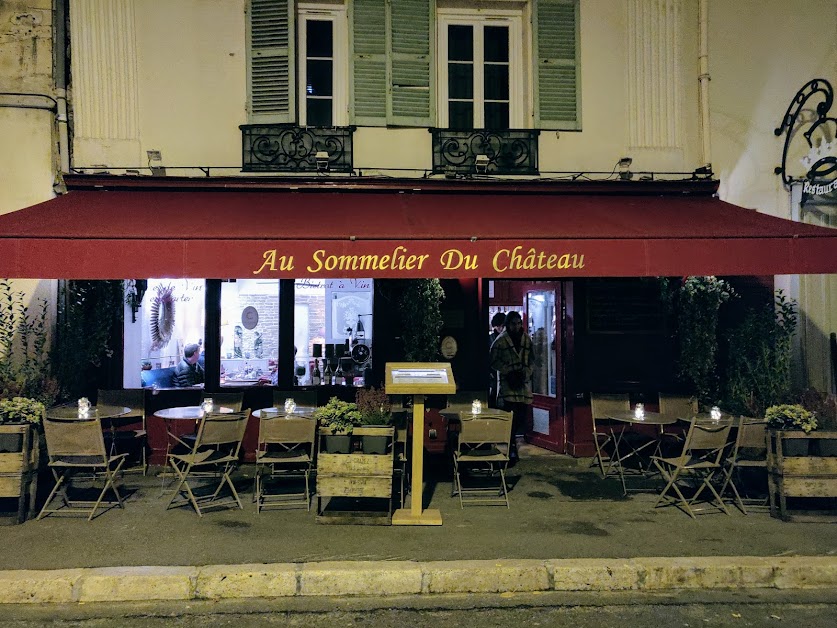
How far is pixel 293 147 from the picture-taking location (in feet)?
27.2

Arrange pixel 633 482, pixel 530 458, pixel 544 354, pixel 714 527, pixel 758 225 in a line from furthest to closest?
pixel 544 354, pixel 530 458, pixel 633 482, pixel 758 225, pixel 714 527

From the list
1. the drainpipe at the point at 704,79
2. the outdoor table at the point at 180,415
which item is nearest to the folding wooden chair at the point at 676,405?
the drainpipe at the point at 704,79

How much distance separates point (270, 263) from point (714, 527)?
191 inches

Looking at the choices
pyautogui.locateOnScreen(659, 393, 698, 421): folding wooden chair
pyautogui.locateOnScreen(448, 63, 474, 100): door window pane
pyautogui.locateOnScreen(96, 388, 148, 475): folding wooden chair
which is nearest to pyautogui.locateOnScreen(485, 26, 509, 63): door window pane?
pyautogui.locateOnScreen(448, 63, 474, 100): door window pane

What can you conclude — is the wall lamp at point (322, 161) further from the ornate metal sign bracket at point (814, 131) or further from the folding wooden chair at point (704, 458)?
the ornate metal sign bracket at point (814, 131)

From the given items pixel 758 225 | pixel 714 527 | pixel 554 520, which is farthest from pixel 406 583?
pixel 758 225

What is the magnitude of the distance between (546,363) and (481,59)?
4.44m

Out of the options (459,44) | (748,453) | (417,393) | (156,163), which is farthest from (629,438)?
(156,163)

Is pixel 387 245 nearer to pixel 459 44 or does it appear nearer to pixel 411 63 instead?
pixel 411 63

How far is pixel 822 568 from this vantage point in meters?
5.02

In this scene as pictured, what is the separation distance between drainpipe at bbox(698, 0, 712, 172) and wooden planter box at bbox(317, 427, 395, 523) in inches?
236

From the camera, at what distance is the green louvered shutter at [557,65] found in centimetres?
858

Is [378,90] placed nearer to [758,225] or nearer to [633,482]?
[758,225]

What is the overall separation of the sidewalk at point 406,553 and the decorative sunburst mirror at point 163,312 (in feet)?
8.72
